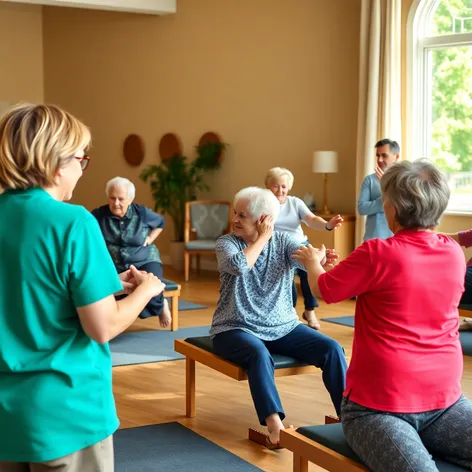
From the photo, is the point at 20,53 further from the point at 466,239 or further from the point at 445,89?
the point at 466,239

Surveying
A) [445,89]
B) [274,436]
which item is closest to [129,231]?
[274,436]

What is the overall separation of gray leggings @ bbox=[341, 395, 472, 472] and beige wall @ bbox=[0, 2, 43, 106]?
1042 cm

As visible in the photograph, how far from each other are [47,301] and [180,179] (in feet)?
26.4

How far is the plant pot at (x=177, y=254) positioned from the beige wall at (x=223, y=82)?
678 mm

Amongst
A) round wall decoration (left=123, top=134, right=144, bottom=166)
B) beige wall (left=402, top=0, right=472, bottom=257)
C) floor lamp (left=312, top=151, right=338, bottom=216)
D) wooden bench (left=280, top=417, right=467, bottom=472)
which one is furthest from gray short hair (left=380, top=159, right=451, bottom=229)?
round wall decoration (left=123, top=134, right=144, bottom=166)

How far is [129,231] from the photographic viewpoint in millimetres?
6066

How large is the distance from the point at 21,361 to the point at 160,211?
8.81 metres

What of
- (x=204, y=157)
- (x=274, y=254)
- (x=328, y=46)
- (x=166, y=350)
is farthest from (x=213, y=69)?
(x=274, y=254)

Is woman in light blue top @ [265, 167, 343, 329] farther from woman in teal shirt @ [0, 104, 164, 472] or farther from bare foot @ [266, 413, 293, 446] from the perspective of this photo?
woman in teal shirt @ [0, 104, 164, 472]

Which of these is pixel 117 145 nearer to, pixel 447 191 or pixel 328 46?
pixel 328 46

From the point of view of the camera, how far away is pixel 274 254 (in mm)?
3729

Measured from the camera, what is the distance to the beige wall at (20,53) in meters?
12.0

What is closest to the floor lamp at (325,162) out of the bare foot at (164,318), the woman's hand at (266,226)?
the bare foot at (164,318)

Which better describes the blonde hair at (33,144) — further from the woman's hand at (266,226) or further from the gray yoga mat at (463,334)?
the gray yoga mat at (463,334)
